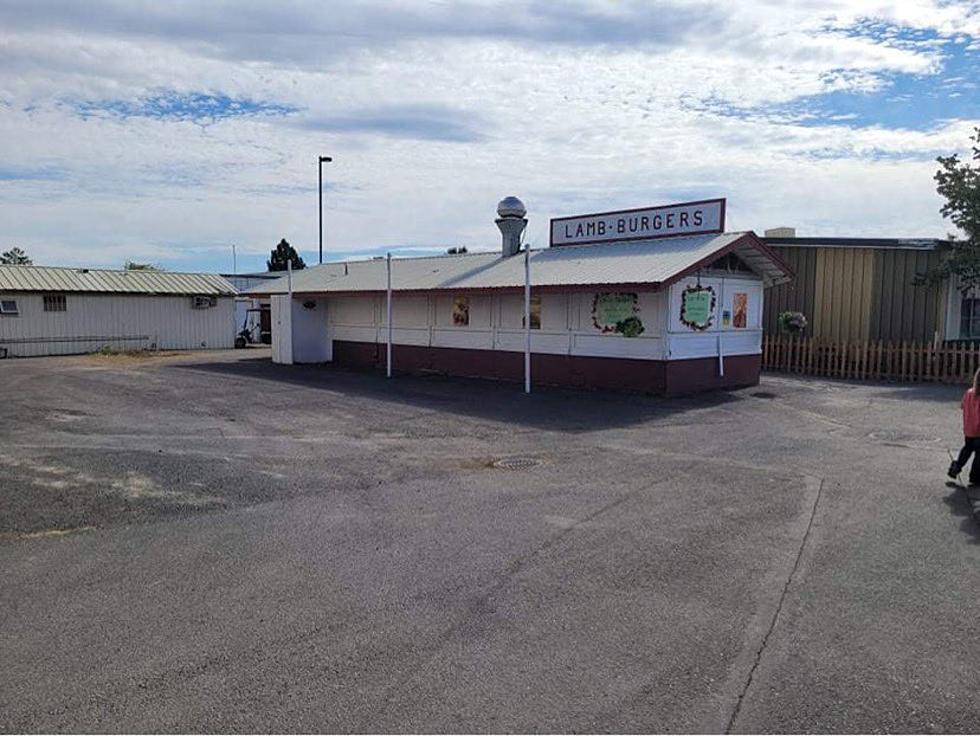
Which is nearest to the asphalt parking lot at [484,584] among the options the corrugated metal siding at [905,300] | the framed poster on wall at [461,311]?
the framed poster on wall at [461,311]

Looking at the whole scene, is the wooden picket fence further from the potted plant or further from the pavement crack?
the pavement crack

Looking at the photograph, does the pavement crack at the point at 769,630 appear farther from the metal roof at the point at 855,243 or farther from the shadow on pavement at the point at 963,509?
the metal roof at the point at 855,243

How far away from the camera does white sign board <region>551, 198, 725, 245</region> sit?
18.5m

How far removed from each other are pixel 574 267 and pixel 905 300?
10497 millimetres

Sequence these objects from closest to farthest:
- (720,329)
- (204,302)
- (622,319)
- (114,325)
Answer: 1. (622,319)
2. (720,329)
3. (114,325)
4. (204,302)

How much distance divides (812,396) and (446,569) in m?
13.4

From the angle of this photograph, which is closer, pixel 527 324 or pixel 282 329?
pixel 527 324

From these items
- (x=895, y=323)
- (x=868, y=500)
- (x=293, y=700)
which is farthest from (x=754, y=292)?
(x=293, y=700)

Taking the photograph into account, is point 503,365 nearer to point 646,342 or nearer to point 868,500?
point 646,342

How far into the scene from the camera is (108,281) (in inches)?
1235

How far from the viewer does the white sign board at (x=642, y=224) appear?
18.5 meters

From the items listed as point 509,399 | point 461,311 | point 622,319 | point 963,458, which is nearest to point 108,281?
point 461,311

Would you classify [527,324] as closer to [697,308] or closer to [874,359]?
[697,308]

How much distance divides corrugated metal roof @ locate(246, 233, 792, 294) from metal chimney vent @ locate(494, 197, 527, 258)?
1.78ft
